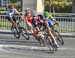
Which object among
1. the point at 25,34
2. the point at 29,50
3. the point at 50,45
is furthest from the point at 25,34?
the point at 50,45

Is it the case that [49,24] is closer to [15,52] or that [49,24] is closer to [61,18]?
[15,52]

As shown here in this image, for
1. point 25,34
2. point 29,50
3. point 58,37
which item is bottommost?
point 29,50

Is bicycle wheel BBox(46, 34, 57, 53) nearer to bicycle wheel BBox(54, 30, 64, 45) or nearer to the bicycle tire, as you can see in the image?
bicycle wheel BBox(54, 30, 64, 45)

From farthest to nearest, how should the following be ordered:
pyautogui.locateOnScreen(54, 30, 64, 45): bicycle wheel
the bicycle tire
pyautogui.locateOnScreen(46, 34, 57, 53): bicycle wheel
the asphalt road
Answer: the bicycle tire → pyautogui.locateOnScreen(54, 30, 64, 45): bicycle wheel → pyautogui.locateOnScreen(46, 34, 57, 53): bicycle wheel → the asphalt road

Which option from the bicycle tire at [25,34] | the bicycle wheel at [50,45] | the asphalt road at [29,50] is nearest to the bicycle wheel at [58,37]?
the asphalt road at [29,50]

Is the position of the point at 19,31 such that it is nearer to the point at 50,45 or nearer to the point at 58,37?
the point at 58,37

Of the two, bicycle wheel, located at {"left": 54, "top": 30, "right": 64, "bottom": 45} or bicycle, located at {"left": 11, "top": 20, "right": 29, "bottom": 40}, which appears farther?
bicycle, located at {"left": 11, "top": 20, "right": 29, "bottom": 40}

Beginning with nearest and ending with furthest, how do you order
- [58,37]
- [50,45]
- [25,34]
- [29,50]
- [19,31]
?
1. [50,45]
2. [29,50]
3. [58,37]
4. [25,34]
5. [19,31]

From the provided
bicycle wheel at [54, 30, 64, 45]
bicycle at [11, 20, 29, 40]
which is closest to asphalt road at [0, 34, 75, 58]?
bicycle wheel at [54, 30, 64, 45]

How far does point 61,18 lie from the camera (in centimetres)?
2333

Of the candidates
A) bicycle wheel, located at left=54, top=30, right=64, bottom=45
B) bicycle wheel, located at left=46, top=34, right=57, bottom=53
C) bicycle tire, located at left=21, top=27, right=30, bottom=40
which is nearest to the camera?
bicycle wheel, located at left=46, top=34, right=57, bottom=53

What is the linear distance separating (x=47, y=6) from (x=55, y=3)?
3.47 feet

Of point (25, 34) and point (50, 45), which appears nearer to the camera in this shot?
point (50, 45)

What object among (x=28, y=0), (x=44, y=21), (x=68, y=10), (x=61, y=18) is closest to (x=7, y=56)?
(x=44, y=21)
